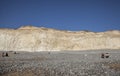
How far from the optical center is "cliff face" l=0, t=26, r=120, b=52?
94.5 metres

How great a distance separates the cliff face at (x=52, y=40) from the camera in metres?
94.5

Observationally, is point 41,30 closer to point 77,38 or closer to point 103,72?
point 77,38

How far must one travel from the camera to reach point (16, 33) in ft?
332

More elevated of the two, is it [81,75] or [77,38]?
[77,38]

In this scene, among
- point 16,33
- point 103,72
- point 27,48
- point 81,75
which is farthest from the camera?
point 16,33

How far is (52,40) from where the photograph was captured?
97.8 meters

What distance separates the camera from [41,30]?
4053 inches

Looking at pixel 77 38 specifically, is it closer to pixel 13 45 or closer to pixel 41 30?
pixel 41 30

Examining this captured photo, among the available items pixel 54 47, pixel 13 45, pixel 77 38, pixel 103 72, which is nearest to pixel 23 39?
pixel 13 45

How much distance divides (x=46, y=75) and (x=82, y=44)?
78.8 metres

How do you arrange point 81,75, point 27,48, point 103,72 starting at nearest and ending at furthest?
1. point 81,75
2. point 103,72
3. point 27,48

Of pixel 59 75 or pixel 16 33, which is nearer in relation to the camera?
pixel 59 75

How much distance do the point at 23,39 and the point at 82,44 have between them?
22911mm

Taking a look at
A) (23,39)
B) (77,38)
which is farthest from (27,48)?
(77,38)
